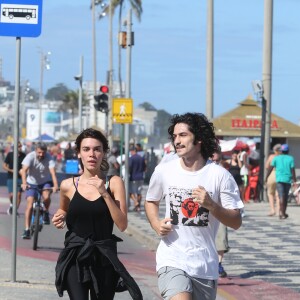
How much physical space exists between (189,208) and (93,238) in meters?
0.76

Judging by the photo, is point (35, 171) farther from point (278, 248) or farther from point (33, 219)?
point (278, 248)

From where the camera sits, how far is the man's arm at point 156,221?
6.89 m

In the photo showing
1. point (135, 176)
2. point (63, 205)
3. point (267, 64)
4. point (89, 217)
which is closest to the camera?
point (89, 217)

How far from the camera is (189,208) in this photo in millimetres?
6941

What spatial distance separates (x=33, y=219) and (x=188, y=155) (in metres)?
10.1

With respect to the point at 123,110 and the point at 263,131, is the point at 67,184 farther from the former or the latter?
the point at 263,131

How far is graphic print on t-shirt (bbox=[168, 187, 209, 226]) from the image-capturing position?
273 inches

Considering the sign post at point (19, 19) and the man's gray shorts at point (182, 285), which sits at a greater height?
the sign post at point (19, 19)

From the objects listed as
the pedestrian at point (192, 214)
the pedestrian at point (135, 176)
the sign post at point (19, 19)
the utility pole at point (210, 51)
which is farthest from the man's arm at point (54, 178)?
the utility pole at point (210, 51)

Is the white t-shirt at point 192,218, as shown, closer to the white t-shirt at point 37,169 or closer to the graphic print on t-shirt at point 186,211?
the graphic print on t-shirt at point 186,211

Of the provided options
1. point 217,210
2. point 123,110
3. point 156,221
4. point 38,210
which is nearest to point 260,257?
point 38,210

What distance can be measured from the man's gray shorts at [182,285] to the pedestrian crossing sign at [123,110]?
63.5ft

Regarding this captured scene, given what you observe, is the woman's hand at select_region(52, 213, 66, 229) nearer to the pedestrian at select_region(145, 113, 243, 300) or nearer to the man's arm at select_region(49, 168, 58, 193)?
the pedestrian at select_region(145, 113, 243, 300)

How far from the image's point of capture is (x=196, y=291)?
6.97 metres
